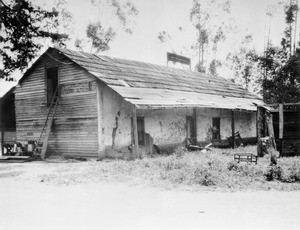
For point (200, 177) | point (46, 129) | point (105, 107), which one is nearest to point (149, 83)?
point (105, 107)

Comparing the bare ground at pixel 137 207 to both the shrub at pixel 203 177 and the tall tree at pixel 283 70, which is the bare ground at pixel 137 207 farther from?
the tall tree at pixel 283 70

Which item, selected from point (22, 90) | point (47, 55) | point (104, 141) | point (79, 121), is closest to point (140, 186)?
point (104, 141)

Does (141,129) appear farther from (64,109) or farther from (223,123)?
(223,123)

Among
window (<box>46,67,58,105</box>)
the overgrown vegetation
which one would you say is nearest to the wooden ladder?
window (<box>46,67,58,105</box>)

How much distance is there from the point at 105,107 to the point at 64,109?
8.61 ft

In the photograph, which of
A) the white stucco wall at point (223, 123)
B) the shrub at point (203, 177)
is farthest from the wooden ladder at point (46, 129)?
the shrub at point (203, 177)

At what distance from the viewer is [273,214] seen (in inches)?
227

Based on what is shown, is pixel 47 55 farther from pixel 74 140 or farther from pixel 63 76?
pixel 74 140

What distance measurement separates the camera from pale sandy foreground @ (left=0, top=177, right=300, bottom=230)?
17.9 feet

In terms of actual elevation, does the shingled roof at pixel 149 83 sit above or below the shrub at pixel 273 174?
above

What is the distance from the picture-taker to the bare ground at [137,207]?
5.47 m

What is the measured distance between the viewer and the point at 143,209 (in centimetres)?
644

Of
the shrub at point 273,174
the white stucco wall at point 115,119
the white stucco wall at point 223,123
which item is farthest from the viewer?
the white stucco wall at point 223,123

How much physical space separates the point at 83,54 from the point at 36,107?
13.3 ft
